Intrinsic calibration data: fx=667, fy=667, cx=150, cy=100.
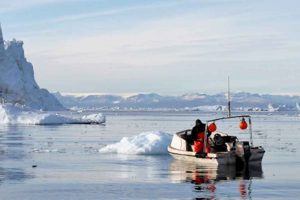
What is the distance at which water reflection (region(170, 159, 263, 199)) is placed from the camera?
64.3 feet

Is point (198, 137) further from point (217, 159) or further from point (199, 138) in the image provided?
point (217, 159)

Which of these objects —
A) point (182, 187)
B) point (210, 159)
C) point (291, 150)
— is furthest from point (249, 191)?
point (291, 150)

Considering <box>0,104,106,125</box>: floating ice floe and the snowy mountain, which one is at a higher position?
the snowy mountain

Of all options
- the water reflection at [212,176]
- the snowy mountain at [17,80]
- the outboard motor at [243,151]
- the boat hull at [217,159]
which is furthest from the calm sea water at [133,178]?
the snowy mountain at [17,80]

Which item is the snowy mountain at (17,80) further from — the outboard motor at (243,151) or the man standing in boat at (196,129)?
the outboard motor at (243,151)

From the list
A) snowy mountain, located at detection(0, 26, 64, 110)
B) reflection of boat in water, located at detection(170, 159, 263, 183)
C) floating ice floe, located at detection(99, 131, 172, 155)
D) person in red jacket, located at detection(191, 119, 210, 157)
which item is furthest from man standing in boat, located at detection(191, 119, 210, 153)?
snowy mountain, located at detection(0, 26, 64, 110)

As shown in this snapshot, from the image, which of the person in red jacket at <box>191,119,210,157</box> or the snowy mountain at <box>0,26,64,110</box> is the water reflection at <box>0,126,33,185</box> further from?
the snowy mountain at <box>0,26,64,110</box>

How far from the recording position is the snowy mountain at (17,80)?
125875 millimetres

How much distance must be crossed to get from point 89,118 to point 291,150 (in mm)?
51562

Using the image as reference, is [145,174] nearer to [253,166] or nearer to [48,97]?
[253,166]

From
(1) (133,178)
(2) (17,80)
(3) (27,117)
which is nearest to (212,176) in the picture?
(1) (133,178)

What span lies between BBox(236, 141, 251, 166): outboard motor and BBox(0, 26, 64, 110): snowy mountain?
9634cm

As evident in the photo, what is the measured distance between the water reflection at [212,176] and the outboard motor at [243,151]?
1.20ft

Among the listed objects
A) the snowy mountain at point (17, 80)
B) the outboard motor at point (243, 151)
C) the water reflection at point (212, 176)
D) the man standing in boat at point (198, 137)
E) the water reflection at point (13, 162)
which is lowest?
the water reflection at point (212, 176)
